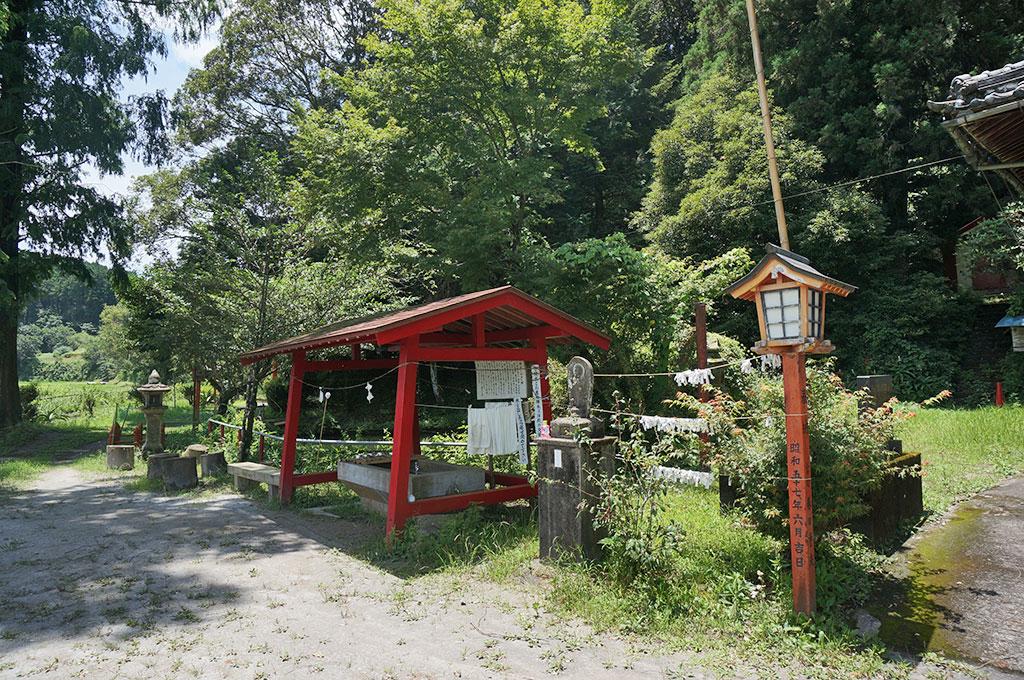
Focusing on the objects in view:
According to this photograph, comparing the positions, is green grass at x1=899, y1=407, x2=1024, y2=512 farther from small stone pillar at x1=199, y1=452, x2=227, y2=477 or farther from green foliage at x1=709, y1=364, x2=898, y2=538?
small stone pillar at x1=199, y1=452, x2=227, y2=477

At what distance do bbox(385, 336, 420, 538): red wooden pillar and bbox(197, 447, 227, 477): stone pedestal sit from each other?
8.39m

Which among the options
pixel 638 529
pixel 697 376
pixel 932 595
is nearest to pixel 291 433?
pixel 697 376

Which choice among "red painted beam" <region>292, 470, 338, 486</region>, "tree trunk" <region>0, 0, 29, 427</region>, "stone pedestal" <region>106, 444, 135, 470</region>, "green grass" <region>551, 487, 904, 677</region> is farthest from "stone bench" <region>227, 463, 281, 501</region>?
"tree trunk" <region>0, 0, 29, 427</region>

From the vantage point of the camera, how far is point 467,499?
8.19 meters

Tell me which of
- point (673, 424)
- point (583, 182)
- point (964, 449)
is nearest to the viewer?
point (673, 424)

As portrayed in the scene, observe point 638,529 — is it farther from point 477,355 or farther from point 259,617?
point 259,617

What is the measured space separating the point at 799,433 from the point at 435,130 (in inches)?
526

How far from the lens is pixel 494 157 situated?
16031 mm

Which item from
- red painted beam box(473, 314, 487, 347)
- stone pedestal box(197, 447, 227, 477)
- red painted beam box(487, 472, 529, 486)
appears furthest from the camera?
stone pedestal box(197, 447, 227, 477)

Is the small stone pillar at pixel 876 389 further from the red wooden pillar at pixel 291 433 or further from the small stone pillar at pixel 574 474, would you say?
the red wooden pillar at pixel 291 433

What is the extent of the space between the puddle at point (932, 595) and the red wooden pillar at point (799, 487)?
62 centimetres

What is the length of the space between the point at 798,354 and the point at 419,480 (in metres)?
4.98

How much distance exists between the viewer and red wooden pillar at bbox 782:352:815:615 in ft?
16.4

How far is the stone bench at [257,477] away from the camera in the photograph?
35.7 feet
